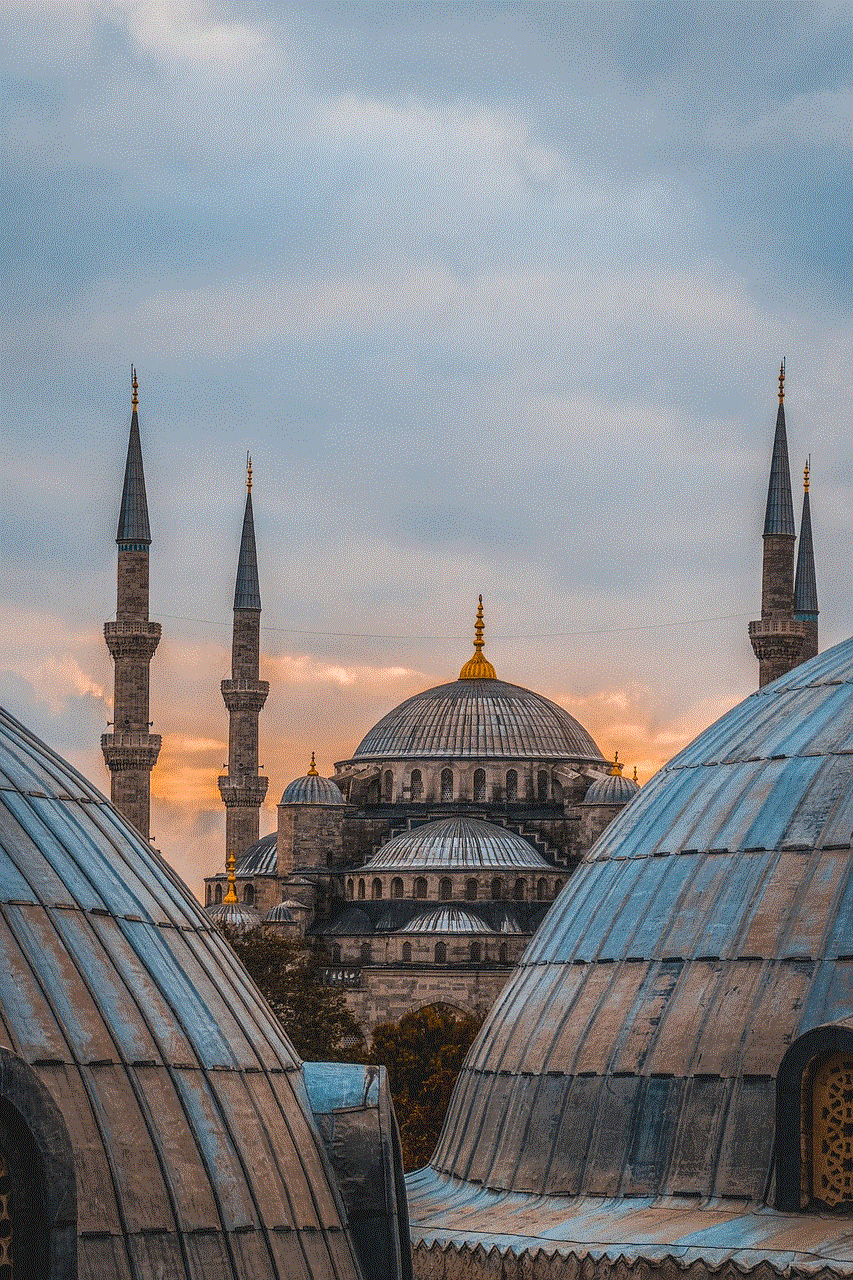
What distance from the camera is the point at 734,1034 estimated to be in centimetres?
1246

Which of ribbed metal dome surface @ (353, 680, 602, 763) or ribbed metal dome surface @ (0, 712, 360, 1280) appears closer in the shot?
ribbed metal dome surface @ (0, 712, 360, 1280)

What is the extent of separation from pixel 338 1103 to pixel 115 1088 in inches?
53.4

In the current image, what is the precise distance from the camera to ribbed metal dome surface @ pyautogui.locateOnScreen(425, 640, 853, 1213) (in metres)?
12.3

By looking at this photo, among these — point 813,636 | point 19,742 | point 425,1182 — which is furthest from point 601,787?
point 19,742

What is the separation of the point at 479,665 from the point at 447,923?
2007 centimetres

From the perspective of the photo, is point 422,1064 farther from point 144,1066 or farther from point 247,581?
point 144,1066

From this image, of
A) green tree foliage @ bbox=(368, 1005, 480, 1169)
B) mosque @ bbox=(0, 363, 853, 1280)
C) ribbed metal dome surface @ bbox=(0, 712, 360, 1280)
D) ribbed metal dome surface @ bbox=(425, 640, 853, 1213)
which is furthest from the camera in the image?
green tree foliage @ bbox=(368, 1005, 480, 1169)

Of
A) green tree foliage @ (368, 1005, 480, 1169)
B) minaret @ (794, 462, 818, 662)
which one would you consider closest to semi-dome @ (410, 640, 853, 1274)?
green tree foliage @ (368, 1005, 480, 1169)

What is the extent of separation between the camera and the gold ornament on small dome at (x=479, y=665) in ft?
282

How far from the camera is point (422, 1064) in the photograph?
4978 cm

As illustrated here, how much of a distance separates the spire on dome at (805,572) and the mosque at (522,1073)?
4297 centimetres

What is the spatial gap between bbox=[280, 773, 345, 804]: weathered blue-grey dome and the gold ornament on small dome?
10.7m

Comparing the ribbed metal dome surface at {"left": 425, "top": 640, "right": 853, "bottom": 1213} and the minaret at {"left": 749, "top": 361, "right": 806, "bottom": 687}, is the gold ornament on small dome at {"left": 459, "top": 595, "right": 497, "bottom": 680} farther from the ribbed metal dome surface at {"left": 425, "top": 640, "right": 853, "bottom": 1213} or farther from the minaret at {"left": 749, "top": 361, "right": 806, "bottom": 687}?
the ribbed metal dome surface at {"left": 425, "top": 640, "right": 853, "bottom": 1213}

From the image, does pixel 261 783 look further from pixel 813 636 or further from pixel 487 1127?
pixel 487 1127
